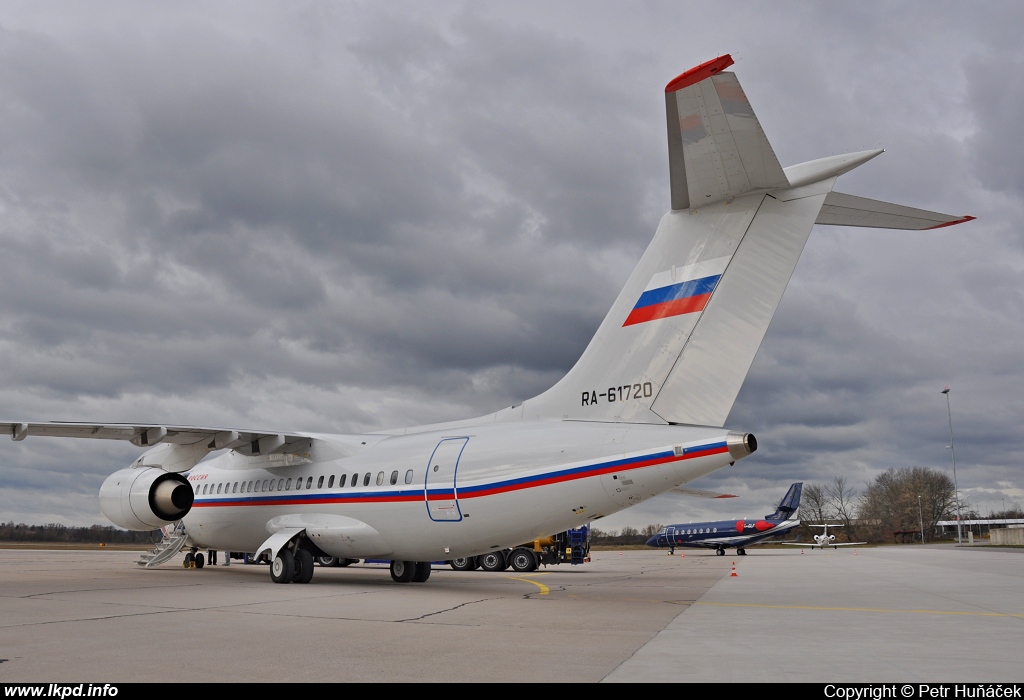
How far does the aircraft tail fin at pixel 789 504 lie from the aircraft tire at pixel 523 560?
1190 inches

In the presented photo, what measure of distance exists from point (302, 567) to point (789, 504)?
137 feet

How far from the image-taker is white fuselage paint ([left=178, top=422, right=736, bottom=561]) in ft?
35.8

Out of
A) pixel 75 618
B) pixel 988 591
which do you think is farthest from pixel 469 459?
pixel 988 591

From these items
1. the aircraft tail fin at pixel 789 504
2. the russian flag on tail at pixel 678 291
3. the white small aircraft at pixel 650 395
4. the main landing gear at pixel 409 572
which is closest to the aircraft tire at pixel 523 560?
the main landing gear at pixel 409 572

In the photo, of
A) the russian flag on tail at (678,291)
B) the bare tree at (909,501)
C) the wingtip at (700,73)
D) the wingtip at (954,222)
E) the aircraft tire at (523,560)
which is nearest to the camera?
the wingtip at (700,73)

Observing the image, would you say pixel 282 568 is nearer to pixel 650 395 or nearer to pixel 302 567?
pixel 302 567

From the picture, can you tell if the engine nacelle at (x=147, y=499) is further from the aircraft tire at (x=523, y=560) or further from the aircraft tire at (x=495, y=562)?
the aircraft tire at (x=523, y=560)

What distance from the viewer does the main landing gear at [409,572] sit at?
16.7 m

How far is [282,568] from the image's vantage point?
615 inches

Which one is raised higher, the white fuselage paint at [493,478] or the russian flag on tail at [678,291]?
the russian flag on tail at [678,291]

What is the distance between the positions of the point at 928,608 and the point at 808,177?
678 cm

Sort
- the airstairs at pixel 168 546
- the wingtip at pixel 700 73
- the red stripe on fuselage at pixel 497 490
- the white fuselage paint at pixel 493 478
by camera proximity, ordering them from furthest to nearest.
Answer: the airstairs at pixel 168 546 < the white fuselage paint at pixel 493 478 < the red stripe on fuselage at pixel 497 490 < the wingtip at pixel 700 73

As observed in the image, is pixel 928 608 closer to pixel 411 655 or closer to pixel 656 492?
pixel 656 492
